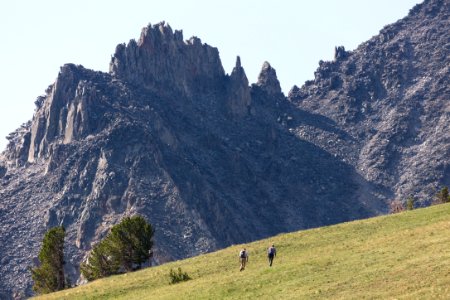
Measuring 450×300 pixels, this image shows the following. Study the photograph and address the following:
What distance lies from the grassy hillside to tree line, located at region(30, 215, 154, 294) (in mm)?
21577

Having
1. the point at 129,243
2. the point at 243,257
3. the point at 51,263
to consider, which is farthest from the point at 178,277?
the point at 51,263

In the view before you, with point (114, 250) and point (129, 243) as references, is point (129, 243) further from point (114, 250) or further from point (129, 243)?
point (114, 250)

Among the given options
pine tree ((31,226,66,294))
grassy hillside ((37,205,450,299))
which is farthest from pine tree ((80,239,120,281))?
grassy hillside ((37,205,450,299))

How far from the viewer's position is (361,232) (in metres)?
82.2

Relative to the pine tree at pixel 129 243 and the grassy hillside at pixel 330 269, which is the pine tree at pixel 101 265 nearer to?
the pine tree at pixel 129 243

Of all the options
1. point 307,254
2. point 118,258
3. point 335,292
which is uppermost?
point 118,258

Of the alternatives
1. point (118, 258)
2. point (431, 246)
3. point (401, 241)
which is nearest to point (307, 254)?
point (401, 241)

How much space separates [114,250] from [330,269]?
1782 inches

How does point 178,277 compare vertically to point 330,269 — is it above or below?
above

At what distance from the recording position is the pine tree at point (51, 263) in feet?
357

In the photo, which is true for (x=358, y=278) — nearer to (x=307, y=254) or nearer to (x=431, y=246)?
(x=431, y=246)

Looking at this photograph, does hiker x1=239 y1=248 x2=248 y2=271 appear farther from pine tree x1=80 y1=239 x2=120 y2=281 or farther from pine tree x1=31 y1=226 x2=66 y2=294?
pine tree x1=31 y1=226 x2=66 y2=294

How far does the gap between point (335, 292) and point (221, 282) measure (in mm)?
13283

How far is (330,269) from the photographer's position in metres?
66.2
